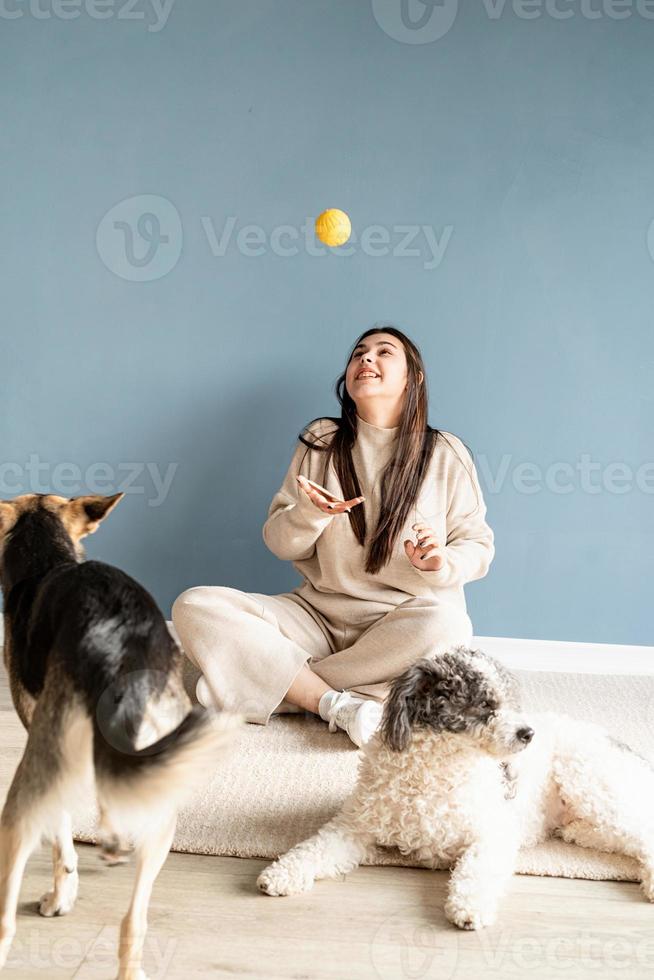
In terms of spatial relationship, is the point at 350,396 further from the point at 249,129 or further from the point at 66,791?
the point at 66,791

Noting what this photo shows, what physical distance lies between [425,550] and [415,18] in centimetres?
161

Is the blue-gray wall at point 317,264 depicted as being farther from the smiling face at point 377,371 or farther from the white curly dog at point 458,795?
the white curly dog at point 458,795

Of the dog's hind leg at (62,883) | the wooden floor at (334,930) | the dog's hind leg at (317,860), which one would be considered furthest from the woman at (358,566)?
the dog's hind leg at (62,883)

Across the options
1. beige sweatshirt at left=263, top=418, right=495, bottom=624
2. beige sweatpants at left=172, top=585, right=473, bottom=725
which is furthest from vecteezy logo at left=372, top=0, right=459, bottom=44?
beige sweatpants at left=172, top=585, right=473, bottom=725

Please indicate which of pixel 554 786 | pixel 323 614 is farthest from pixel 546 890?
pixel 323 614

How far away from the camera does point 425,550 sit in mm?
2273

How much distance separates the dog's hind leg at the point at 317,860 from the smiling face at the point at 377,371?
3.93ft

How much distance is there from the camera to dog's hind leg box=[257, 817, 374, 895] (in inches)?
62.0

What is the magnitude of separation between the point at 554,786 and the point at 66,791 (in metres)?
1.00

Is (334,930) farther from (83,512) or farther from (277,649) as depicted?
(277,649)

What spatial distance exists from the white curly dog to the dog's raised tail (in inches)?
22.0

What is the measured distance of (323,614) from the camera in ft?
8.48

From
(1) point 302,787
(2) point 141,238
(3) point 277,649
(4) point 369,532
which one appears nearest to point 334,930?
(1) point 302,787

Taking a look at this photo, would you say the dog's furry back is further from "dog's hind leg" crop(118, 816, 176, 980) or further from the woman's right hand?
the woman's right hand
